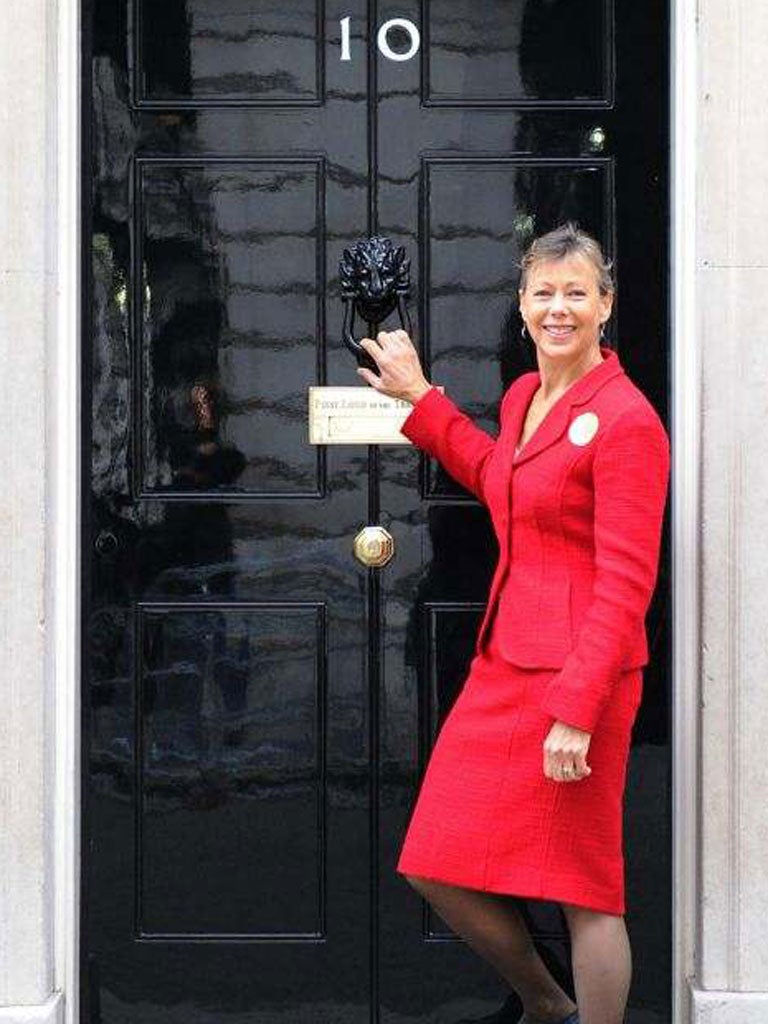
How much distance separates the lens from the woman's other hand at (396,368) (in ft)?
15.0

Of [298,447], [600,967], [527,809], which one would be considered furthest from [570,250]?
[600,967]

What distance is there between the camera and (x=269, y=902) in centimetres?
479

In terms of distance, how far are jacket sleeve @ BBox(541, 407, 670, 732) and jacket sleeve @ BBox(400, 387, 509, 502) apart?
53cm

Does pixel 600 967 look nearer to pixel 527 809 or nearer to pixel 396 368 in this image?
pixel 527 809

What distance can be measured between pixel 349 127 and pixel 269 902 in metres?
1.93

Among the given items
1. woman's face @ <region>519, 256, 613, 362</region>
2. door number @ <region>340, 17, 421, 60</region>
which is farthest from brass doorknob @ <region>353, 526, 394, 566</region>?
door number @ <region>340, 17, 421, 60</region>

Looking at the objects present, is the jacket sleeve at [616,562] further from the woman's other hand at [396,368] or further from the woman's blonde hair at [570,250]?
the woman's other hand at [396,368]

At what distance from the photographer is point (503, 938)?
4215 mm

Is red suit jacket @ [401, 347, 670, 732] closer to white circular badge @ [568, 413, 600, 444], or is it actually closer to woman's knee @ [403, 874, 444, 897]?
white circular badge @ [568, 413, 600, 444]

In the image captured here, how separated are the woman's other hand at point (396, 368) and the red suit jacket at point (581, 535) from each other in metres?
0.34

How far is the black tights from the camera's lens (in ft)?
13.4

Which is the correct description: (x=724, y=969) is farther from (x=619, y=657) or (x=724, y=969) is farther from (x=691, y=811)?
(x=619, y=657)

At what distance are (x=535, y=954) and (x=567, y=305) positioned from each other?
1.45m

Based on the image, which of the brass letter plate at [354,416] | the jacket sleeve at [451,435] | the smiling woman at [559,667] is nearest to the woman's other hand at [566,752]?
the smiling woman at [559,667]
